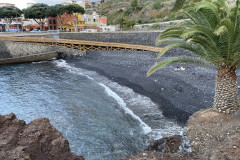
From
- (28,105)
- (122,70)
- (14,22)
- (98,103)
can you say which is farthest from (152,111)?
(14,22)

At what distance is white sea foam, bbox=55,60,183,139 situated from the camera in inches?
447

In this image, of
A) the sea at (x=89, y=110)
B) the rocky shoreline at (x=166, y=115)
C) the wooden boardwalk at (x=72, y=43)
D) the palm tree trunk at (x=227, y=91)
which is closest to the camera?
the rocky shoreline at (x=166, y=115)

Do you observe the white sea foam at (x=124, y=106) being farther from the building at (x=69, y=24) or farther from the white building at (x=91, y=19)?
the white building at (x=91, y=19)

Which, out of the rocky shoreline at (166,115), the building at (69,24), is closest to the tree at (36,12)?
the building at (69,24)

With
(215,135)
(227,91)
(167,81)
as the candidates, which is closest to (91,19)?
(167,81)

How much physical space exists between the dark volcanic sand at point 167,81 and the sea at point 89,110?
90 centimetres

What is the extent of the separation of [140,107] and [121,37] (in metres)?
25.6

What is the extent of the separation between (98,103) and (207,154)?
38.7 ft

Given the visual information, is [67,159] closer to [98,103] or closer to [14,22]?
[98,103]

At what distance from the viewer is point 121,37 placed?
3825 centimetres

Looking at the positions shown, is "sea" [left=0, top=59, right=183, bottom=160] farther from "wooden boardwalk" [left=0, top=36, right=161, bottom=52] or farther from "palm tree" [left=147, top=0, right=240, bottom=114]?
"wooden boardwalk" [left=0, top=36, right=161, bottom=52]

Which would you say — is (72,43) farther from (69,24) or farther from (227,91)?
(227,91)

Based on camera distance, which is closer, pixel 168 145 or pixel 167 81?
pixel 168 145

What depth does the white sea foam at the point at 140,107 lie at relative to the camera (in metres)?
11.4
